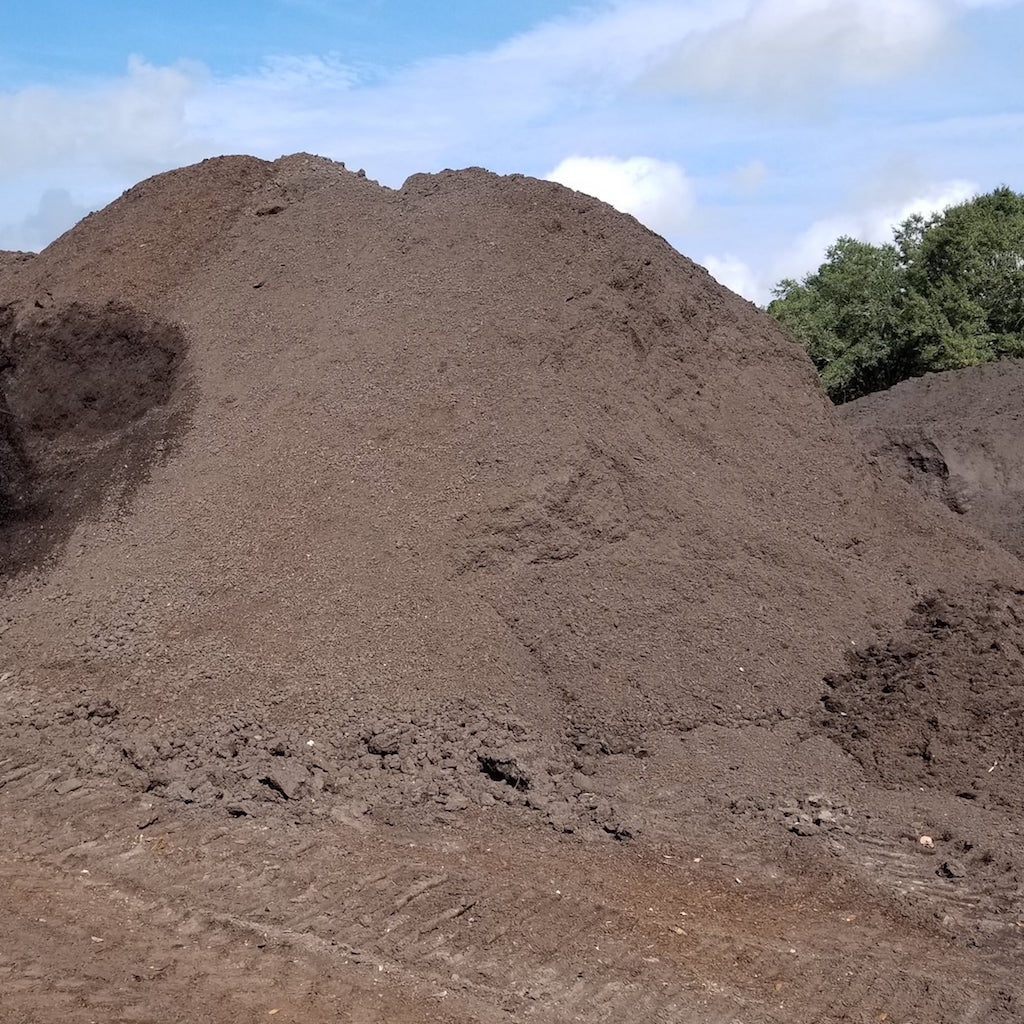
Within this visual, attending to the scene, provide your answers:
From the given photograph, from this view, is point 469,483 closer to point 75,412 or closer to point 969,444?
point 75,412

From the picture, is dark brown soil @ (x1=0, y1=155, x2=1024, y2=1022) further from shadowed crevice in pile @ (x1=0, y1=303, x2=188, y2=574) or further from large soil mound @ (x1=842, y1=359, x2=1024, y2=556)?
large soil mound @ (x1=842, y1=359, x2=1024, y2=556)

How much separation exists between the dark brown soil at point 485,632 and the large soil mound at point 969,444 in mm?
4033

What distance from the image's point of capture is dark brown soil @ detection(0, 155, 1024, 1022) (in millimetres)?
5887

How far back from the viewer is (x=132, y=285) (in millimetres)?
11219

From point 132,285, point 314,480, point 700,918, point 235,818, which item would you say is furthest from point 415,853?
point 132,285

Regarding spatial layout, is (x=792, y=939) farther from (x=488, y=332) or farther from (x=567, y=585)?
(x=488, y=332)

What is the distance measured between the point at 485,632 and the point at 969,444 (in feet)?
34.3

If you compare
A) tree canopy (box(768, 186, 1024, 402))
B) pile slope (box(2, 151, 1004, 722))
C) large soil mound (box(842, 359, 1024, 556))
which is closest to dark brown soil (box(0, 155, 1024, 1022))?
pile slope (box(2, 151, 1004, 722))

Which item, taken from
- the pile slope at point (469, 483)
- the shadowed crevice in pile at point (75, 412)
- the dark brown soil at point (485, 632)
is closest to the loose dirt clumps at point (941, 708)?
the dark brown soil at point (485, 632)

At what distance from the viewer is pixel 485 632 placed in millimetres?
8008

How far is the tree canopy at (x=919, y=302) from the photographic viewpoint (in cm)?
2438

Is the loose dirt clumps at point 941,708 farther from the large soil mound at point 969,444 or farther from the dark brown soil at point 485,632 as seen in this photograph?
the large soil mound at point 969,444

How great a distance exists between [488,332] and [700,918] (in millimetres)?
5294

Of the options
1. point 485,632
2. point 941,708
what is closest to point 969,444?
point 941,708
